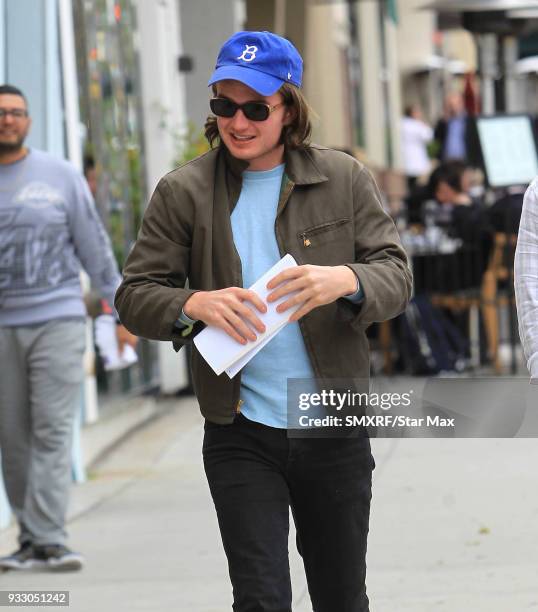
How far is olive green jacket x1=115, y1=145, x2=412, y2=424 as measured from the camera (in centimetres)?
361

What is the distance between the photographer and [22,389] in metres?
6.32

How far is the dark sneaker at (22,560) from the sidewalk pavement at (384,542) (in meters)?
0.04

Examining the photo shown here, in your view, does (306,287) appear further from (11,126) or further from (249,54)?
(11,126)

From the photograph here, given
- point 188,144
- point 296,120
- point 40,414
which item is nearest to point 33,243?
point 40,414

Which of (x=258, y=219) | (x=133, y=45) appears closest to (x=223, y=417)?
(x=258, y=219)

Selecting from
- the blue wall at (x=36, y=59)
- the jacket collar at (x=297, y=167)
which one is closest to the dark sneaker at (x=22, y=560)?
the blue wall at (x=36, y=59)

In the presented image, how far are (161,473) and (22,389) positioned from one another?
229cm

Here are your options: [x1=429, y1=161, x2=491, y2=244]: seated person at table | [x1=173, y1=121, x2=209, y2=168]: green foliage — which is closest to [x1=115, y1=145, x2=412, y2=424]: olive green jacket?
[x1=173, y1=121, x2=209, y2=168]: green foliage

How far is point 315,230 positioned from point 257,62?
0.42 metres

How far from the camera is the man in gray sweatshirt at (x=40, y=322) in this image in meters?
6.22

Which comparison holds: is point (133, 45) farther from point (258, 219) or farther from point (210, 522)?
point (258, 219)

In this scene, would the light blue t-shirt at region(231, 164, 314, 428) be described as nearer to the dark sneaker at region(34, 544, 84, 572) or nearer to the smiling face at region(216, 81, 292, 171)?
the smiling face at region(216, 81, 292, 171)

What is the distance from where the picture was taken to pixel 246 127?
3.64 metres

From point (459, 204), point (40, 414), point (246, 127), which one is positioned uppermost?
point (246, 127)
